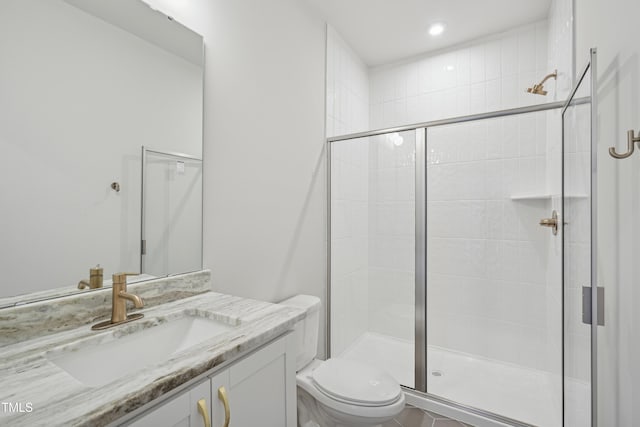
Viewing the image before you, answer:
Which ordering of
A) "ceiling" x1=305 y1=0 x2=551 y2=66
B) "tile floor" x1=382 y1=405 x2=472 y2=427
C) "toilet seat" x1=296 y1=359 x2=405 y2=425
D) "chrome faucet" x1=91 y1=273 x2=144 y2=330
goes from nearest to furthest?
"chrome faucet" x1=91 y1=273 x2=144 y2=330
"toilet seat" x1=296 y1=359 x2=405 y2=425
"tile floor" x1=382 y1=405 x2=472 y2=427
"ceiling" x1=305 y1=0 x2=551 y2=66

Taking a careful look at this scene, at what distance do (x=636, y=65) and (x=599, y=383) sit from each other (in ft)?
3.02

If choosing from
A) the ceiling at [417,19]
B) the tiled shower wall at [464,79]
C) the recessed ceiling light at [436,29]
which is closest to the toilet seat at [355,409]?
the tiled shower wall at [464,79]

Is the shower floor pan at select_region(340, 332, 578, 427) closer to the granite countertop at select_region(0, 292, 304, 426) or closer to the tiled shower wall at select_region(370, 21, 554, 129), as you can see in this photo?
the granite countertop at select_region(0, 292, 304, 426)

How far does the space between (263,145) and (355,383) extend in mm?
1290

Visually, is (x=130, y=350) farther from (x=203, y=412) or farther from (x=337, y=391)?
(x=337, y=391)

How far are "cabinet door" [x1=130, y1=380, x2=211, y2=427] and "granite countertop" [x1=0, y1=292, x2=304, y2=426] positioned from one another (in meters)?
0.04

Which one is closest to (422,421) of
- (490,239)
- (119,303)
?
(490,239)

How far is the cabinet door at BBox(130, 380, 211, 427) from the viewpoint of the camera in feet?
2.05

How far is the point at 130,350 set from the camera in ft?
3.01

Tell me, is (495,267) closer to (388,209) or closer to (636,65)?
(388,209)

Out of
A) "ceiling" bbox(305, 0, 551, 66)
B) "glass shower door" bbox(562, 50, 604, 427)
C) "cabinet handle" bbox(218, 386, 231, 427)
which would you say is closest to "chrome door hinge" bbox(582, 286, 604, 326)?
"glass shower door" bbox(562, 50, 604, 427)

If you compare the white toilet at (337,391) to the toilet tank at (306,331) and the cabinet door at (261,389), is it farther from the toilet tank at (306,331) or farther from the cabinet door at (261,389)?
the cabinet door at (261,389)

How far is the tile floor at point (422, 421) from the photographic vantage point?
1.78 m

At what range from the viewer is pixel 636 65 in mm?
724
